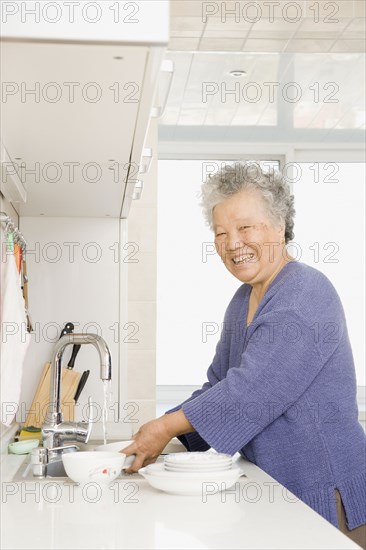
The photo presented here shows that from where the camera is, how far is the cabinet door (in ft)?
3.47

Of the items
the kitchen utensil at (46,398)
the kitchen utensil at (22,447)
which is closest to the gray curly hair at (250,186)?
the kitchen utensil at (22,447)

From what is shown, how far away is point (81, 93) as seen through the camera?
1202 millimetres

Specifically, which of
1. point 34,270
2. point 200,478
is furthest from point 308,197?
point 200,478

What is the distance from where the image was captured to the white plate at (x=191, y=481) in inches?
54.8

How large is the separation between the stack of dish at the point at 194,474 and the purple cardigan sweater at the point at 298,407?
16cm

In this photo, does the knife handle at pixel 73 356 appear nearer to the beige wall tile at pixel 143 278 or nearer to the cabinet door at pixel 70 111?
the beige wall tile at pixel 143 278

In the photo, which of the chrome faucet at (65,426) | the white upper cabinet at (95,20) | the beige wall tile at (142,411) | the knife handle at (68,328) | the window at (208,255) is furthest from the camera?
the window at (208,255)

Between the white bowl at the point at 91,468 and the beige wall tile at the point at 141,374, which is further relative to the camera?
the beige wall tile at the point at 141,374

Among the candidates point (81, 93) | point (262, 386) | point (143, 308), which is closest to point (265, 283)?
point (262, 386)

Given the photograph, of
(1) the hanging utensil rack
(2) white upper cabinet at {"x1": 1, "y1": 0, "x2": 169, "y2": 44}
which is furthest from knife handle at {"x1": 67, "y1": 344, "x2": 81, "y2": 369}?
(2) white upper cabinet at {"x1": 1, "y1": 0, "x2": 169, "y2": 44}

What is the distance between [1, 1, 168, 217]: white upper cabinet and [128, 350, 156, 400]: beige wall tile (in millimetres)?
1047

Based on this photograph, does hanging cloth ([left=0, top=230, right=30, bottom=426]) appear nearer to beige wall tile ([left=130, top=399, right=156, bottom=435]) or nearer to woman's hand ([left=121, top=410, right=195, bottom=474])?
woman's hand ([left=121, top=410, right=195, bottom=474])

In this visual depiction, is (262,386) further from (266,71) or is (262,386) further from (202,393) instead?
(266,71)

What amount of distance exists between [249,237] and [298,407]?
41cm
